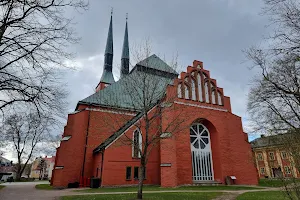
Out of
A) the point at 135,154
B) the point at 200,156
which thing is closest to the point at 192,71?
the point at 200,156

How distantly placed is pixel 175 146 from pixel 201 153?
3938 mm

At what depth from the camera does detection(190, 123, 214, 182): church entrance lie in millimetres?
19853

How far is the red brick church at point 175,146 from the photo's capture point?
17953 millimetres

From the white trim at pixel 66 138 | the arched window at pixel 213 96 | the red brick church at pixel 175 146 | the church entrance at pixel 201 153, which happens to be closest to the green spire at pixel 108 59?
the red brick church at pixel 175 146

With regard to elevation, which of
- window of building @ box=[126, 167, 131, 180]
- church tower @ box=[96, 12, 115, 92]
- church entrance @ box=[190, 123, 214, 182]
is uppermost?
church tower @ box=[96, 12, 115, 92]

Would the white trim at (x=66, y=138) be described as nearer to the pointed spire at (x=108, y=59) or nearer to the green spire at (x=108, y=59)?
the pointed spire at (x=108, y=59)

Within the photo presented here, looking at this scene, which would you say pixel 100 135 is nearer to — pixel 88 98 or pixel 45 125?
pixel 88 98

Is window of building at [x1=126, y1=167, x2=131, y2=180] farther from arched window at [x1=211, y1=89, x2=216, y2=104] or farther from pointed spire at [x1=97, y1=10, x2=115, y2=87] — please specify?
pointed spire at [x1=97, y1=10, x2=115, y2=87]

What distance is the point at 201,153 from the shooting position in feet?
67.9

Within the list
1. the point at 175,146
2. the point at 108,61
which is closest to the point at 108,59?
the point at 108,61

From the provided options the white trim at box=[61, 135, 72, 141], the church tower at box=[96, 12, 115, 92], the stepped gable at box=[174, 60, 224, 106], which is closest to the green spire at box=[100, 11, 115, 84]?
the church tower at box=[96, 12, 115, 92]

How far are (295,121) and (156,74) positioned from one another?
971 cm

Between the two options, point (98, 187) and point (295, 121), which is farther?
point (98, 187)

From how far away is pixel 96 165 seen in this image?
795 inches
